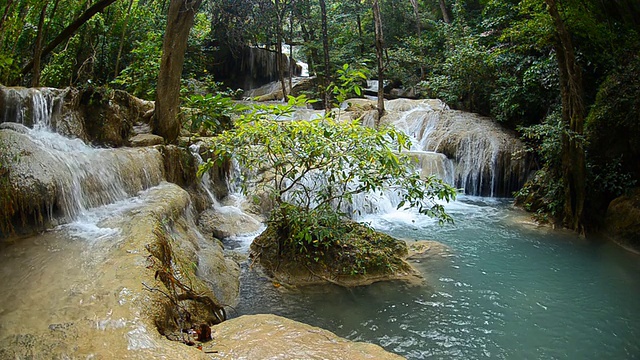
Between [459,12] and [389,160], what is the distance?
14.9 metres

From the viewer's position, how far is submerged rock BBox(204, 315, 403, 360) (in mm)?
2818

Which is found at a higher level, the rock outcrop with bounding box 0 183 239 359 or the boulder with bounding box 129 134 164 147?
the boulder with bounding box 129 134 164 147

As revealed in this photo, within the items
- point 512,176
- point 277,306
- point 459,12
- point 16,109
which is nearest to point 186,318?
point 277,306

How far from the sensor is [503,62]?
11.9 m

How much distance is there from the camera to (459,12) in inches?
668

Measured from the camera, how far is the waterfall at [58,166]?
4.32 metres

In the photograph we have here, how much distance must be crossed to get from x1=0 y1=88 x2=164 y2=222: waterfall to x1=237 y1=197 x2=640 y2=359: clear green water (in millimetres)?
2253

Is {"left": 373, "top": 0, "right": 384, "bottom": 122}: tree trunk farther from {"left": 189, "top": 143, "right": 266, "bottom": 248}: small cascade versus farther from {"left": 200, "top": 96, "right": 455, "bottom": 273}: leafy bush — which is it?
{"left": 200, "top": 96, "right": 455, "bottom": 273}: leafy bush

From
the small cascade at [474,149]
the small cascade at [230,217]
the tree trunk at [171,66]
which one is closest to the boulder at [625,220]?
the small cascade at [474,149]

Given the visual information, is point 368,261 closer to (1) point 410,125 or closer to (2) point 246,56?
(1) point 410,125

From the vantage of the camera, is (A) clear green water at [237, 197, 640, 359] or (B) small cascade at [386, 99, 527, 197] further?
(B) small cascade at [386, 99, 527, 197]

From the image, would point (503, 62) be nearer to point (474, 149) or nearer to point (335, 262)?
point (474, 149)

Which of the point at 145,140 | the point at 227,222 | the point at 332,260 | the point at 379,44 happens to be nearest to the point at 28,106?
the point at 145,140

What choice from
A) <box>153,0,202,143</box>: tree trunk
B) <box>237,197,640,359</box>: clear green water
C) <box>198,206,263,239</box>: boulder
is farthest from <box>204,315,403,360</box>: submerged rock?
<box>153,0,202,143</box>: tree trunk
